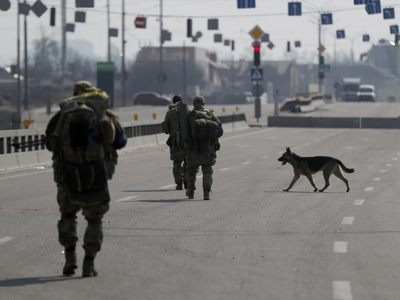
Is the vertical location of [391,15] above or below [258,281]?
above

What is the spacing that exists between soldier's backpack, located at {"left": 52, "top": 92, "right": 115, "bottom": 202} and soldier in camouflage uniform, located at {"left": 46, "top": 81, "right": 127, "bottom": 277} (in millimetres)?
84

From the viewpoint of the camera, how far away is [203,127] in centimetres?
1534

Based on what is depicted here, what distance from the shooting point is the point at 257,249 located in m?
10.2

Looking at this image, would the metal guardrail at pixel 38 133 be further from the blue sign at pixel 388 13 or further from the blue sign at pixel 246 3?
the blue sign at pixel 388 13

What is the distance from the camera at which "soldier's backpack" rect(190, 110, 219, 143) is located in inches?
603

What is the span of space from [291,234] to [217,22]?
58292 millimetres

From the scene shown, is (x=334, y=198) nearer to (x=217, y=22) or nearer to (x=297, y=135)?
(x=297, y=135)

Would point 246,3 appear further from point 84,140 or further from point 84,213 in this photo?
point 84,140

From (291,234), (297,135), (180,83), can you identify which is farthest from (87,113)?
(180,83)

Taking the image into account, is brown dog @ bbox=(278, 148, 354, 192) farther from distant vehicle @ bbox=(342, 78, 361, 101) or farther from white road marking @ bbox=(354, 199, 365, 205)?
distant vehicle @ bbox=(342, 78, 361, 101)


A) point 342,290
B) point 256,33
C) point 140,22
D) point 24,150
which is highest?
point 140,22

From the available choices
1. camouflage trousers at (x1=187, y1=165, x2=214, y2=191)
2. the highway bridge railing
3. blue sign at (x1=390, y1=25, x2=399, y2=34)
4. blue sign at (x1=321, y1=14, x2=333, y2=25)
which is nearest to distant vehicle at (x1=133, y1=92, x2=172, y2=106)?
blue sign at (x1=390, y1=25, x2=399, y2=34)

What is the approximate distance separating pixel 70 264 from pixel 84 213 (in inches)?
17.9

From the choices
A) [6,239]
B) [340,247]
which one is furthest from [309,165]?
[6,239]
